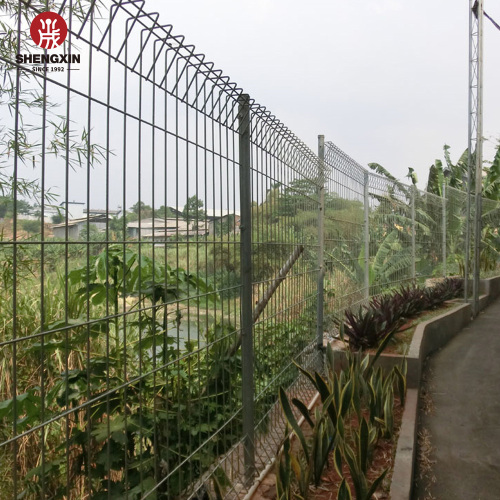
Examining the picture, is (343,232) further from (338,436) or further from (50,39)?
(50,39)

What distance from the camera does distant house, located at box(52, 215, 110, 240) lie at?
6.25 ft

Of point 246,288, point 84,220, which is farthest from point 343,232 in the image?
point 84,220

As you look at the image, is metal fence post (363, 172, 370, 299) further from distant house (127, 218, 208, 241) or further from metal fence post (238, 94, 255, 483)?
distant house (127, 218, 208, 241)

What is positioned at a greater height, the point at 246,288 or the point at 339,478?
the point at 246,288

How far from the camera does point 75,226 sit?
1936 mm

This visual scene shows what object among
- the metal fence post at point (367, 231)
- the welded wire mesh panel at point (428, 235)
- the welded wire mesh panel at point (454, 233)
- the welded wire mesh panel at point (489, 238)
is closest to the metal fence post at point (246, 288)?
the metal fence post at point (367, 231)

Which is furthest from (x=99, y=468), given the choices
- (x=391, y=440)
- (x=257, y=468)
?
(x=391, y=440)

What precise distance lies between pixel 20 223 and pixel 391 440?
355 cm

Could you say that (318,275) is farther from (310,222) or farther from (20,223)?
(20,223)

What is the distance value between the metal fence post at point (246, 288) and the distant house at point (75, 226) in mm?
1444

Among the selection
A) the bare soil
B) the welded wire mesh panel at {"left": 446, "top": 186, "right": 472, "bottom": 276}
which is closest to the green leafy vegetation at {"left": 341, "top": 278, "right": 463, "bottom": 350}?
the bare soil

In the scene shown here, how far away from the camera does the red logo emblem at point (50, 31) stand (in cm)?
178

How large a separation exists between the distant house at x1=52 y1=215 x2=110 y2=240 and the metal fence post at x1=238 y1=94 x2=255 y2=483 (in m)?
1.44

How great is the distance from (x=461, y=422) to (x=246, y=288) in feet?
9.78
